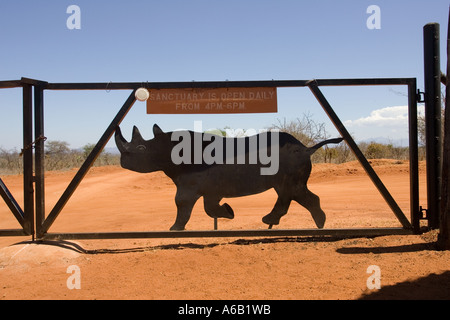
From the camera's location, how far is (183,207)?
5695 mm

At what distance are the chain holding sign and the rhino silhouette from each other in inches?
14.8

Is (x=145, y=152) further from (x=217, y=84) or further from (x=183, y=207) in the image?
(x=217, y=84)

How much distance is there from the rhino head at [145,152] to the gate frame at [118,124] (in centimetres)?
35

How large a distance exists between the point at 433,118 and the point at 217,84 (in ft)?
11.1

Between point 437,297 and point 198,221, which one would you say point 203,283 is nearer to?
point 437,297

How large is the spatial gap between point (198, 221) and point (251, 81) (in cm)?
382

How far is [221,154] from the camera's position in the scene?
581 centimetres

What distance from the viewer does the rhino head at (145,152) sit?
5738 mm

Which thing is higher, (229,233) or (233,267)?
(229,233)

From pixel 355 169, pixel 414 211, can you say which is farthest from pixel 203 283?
pixel 355 169

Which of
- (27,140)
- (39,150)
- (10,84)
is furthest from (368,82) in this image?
(10,84)

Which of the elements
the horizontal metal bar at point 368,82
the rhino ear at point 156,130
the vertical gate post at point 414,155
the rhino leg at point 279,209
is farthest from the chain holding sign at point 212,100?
the vertical gate post at point 414,155

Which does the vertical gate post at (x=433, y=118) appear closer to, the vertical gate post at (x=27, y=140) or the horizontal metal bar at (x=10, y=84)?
the vertical gate post at (x=27, y=140)

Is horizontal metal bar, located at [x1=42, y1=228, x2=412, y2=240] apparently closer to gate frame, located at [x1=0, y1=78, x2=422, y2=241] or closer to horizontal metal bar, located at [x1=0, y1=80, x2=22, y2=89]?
gate frame, located at [x1=0, y1=78, x2=422, y2=241]
